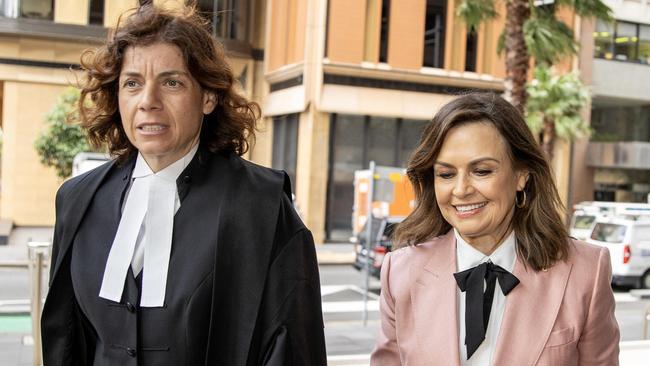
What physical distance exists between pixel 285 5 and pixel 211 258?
2718 cm

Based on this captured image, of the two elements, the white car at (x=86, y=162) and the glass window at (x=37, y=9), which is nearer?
the white car at (x=86, y=162)

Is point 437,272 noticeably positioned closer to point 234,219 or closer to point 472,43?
point 234,219

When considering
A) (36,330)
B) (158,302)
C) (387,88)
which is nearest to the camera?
(158,302)

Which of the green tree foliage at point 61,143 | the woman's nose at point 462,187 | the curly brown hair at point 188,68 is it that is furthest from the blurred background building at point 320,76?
the woman's nose at point 462,187

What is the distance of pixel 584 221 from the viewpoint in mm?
19625

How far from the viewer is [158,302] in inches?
85.7

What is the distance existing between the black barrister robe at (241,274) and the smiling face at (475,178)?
0.44 m

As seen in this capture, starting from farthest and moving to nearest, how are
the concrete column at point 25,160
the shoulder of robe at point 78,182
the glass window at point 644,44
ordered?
1. the glass window at point 644,44
2. the concrete column at point 25,160
3. the shoulder of robe at point 78,182


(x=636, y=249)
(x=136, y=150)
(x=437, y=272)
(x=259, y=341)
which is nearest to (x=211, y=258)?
(x=259, y=341)

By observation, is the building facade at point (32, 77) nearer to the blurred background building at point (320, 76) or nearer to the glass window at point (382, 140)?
the blurred background building at point (320, 76)

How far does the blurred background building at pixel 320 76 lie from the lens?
1010 inches

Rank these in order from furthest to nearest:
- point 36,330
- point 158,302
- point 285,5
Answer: point 285,5, point 36,330, point 158,302

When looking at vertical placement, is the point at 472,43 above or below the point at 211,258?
above

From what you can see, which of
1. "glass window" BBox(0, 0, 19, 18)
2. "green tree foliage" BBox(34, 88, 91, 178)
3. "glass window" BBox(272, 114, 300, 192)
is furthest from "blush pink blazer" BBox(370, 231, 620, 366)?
"glass window" BBox(0, 0, 19, 18)
